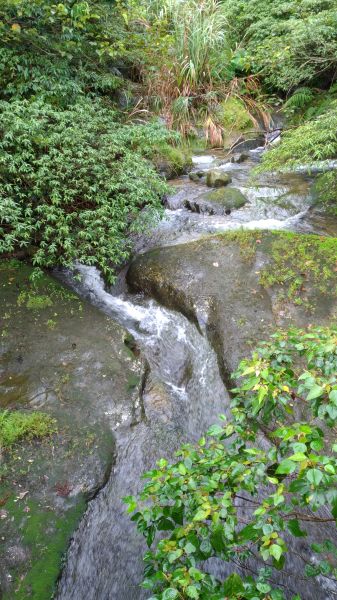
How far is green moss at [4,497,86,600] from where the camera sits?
2.19 metres

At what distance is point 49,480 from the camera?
2.65 meters

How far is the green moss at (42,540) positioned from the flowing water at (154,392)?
0.25 ft

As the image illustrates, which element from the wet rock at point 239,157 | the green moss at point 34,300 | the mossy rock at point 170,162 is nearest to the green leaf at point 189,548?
the green moss at point 34,300

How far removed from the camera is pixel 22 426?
290 centimetres

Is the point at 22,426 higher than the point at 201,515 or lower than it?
lower

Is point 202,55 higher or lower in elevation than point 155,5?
lower

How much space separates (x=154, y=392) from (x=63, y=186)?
2220 millimetres

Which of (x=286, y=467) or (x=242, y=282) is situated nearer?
(x=286, y=467)

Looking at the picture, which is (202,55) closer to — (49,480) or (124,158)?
(124,158)

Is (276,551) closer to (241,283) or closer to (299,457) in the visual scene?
(299,457)

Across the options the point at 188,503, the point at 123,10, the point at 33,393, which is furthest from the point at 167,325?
the point at 123,10

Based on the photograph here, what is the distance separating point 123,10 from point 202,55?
98.7 inches

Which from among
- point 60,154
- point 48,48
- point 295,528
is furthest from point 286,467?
point 48,48

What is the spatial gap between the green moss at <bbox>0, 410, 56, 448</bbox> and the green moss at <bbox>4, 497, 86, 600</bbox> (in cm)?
46
